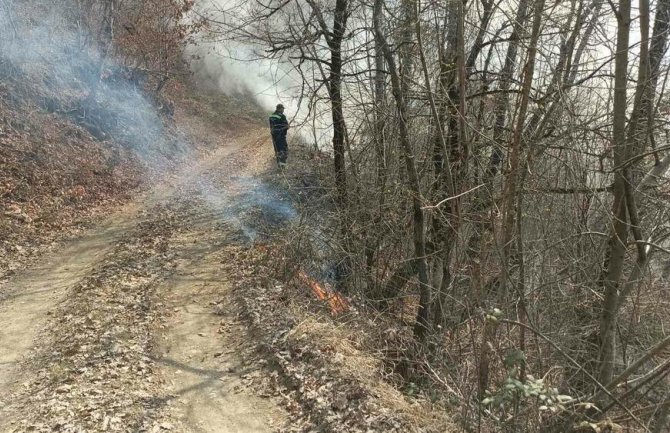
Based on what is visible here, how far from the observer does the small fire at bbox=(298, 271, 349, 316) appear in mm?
8242

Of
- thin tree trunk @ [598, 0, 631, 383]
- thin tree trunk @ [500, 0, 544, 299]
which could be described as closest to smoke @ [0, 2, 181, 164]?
thin tree trunk @ [500, 0, 544, 299]

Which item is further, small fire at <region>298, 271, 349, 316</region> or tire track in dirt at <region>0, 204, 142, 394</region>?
small fire at <region>298, 271, 349, 316</region>

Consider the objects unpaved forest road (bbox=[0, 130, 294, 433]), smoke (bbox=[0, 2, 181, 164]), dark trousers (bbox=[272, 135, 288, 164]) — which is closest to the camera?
unpaved forest road (bbox=[0, 130, 294, 433])

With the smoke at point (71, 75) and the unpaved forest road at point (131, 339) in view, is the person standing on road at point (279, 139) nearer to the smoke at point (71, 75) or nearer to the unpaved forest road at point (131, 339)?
the smoke at point (71, 75)

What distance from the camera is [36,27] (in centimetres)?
1680

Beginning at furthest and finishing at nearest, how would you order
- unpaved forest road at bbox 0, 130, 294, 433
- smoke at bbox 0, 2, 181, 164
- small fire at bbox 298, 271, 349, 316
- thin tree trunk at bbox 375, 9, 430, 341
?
smoke at bbox 0, 2, 181, 164
small fire at bbox 298, 271, 349, 316
thin tree trunk at bbox 375, 9, 430, 341
unpaved forest road at bbox 0, 130, 294, 433

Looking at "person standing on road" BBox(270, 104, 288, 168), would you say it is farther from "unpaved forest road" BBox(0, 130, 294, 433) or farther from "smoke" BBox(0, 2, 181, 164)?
"unpaved forest road" BBox(0, 130, 294, 433)

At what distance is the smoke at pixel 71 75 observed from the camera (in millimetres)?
15359

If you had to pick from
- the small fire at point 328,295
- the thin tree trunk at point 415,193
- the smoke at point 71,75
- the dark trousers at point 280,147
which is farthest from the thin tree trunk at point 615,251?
the smoke at point 71,75

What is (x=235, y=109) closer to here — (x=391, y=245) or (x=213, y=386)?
(x=391, y=245)

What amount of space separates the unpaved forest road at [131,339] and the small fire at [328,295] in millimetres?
1424

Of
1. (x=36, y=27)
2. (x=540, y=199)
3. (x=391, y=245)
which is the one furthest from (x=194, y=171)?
(x=540, y=199)

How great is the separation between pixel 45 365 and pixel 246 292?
119 inches

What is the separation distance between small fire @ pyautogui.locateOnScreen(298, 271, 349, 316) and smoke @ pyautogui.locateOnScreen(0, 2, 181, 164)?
35.1 ft
